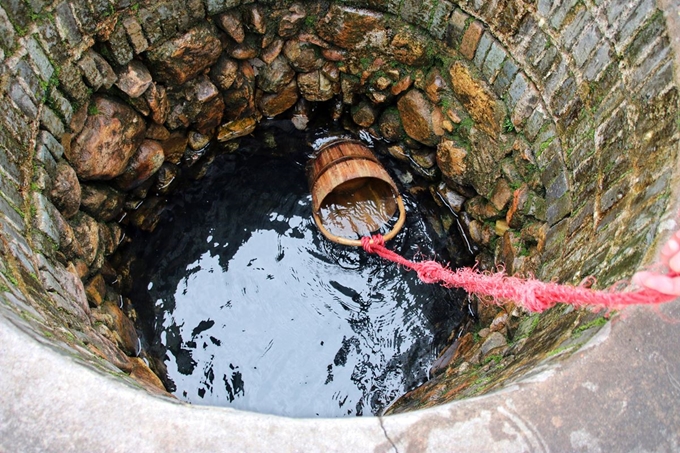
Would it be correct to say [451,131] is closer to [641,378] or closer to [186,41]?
[186,41]

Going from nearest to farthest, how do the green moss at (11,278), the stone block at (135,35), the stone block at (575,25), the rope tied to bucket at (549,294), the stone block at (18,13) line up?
Result: the rope tied to bucket at (549,294)
the green moss at (11,278)
the stone block at (18,13)
the stone block at (575,25)
the stone block at (135,35)

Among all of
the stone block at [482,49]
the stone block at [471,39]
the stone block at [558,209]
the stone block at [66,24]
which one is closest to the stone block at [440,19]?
the stone block at [471,39]

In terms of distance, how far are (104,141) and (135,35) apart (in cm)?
65

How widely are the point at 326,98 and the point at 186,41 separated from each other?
121cm

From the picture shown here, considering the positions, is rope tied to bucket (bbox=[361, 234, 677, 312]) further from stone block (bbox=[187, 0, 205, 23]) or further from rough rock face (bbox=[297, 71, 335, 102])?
stone block (bbox=[187, 0, 205, 23])

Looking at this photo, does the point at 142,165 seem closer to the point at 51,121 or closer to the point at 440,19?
the point at 51,121

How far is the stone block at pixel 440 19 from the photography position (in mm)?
3549

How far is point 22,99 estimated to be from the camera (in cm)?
282

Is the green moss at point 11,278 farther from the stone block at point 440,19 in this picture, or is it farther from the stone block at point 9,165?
the stone block at point 440,19

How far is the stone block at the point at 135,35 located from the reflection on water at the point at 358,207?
1.56 meters

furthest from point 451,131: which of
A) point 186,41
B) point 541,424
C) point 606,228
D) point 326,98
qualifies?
point 541,424

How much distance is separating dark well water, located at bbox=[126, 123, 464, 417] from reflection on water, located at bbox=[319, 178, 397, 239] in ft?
0.45

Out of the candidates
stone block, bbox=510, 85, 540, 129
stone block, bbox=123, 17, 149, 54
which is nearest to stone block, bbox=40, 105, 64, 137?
stone block, bbox=123, 17, 149, 54

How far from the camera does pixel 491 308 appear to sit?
142 inches
